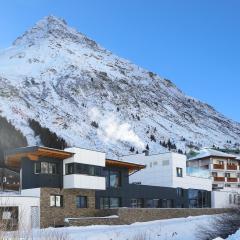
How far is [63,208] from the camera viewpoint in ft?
166

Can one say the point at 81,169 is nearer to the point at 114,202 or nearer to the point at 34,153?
the point at 34,153

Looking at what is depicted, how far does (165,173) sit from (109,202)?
43.4 feet

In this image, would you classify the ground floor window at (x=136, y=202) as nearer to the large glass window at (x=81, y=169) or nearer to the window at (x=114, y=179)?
the window at (x=114, y=179)

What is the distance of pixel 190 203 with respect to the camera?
7044 centimetres

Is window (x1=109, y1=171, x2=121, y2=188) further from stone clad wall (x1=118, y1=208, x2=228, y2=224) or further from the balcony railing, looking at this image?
the balcony railing

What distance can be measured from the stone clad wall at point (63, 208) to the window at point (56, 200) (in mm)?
290

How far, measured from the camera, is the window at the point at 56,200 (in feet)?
164

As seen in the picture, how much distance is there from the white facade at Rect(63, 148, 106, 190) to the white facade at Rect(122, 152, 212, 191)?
597 inches

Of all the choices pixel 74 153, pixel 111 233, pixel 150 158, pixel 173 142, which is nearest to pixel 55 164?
Answer: pixel 74 153

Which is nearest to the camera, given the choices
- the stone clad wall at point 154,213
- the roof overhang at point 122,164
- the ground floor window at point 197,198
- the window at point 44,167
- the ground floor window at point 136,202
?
the window at point 44,167

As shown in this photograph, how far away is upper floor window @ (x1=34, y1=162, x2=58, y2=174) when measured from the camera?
50.2 meters

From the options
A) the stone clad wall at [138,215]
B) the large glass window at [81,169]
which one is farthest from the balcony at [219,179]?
the large glass window at [81,169]

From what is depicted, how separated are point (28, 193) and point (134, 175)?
85.6ft

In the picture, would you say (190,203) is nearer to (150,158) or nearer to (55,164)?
(150,158)
